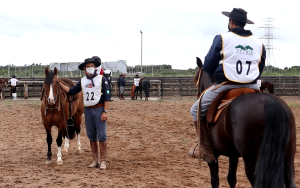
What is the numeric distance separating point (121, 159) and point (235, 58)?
4.61m

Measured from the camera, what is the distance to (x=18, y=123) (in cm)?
1371

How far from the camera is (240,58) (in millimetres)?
4664

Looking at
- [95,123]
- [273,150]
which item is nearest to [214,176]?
[273,150]

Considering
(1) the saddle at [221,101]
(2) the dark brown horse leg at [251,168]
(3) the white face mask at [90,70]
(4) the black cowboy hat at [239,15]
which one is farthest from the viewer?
(3) the white face mask at [90,70]

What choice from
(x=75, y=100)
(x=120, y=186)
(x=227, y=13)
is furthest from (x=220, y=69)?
(x=75, y=100)

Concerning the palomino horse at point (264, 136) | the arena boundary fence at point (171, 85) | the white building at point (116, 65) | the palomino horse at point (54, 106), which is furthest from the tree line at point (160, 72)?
the palomino horse at point (264, 136)

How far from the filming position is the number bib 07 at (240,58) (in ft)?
15.3

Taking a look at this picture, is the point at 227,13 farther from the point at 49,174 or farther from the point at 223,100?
the point at 49,174

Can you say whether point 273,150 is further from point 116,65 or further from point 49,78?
point 116,65

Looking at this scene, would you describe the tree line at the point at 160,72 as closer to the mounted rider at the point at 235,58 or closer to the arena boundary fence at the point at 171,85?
the arena boundary fence at the point at 171,85

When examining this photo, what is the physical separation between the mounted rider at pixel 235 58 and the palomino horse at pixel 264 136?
0.43m

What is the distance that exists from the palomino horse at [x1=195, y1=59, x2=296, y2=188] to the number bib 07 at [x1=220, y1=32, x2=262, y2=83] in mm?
424

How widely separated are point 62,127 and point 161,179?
2632mm

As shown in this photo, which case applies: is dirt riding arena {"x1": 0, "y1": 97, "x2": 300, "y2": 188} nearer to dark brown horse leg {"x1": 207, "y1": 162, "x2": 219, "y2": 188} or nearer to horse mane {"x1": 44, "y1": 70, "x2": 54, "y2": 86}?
dark brown horse leg {"x1": 207, "y1": 162, "x2": 219, "y2": 188}
